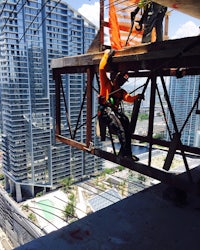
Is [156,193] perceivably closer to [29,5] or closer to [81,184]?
[29,5]

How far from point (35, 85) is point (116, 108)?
23405 mm

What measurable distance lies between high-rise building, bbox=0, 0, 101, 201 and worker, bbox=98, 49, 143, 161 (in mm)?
19352

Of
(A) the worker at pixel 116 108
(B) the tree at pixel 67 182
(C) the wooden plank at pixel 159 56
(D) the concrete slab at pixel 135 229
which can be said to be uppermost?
(C) the wooden plank at pixel 159 56

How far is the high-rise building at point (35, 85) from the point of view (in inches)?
932

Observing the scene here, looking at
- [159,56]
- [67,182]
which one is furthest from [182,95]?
[159,56]

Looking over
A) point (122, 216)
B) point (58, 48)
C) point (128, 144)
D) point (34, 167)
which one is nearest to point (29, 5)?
point (58, 48)

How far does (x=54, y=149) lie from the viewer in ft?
94.0

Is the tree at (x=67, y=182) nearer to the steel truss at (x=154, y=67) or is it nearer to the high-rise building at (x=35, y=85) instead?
the high-rise building at (x=35, y=85)

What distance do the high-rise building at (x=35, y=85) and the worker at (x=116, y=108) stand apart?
19.4 m

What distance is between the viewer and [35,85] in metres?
25.2

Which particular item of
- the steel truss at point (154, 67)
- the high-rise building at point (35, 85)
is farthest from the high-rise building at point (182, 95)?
the steel truss at point (154, 67)

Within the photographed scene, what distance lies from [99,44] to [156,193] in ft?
8.41

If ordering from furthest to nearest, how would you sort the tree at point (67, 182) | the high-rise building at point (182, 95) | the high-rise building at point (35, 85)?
1. the tree at point (67, 182)
2. the high-rise building at point (35, 85)
3. the high-rise building at point (182, 95)

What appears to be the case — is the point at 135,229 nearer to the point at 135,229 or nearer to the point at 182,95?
the point at 135,229
